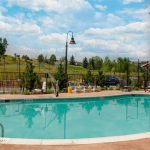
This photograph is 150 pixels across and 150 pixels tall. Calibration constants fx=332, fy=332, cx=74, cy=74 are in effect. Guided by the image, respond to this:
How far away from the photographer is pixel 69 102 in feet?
62.8

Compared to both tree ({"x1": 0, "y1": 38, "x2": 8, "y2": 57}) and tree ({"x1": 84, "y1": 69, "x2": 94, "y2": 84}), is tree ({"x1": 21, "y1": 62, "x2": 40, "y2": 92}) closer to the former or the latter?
tree ({"x1": 84, "y1": 69, "x2": 94, "y2": 84})

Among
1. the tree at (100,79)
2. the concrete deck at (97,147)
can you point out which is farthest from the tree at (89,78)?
the concrete deck at (97,147)

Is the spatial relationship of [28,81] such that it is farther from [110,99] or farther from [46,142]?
[46,142]

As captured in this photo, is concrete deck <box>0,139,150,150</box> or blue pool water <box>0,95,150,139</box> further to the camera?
blue pool water <box>0,95,150,139</box>

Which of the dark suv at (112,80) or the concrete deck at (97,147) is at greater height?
the dark suv at (112,80)

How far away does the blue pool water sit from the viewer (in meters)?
11.8

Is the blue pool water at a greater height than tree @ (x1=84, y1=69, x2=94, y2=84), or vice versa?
tree @ (x1=84, y1=69, x2=94, y2=84)

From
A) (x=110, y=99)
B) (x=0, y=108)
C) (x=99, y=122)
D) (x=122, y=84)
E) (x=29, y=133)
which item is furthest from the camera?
(x=122, y=84)

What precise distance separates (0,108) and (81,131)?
6322mm

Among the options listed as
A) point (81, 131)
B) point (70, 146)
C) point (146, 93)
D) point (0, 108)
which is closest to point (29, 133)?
point (81, 131)

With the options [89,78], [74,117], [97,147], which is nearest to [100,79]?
[89,78]

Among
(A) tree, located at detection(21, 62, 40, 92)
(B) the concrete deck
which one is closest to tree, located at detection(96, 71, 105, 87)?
(A) tree, located at detection(21, 62, 40, 92)

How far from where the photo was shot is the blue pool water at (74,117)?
1184 cm

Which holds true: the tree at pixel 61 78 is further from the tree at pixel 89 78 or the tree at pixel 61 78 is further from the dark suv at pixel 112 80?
the dark suv at pixel 112 80
